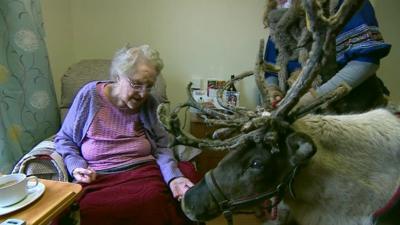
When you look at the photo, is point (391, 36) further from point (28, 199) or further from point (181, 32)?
point (28, 199)

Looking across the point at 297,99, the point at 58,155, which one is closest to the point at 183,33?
the point at 58,155

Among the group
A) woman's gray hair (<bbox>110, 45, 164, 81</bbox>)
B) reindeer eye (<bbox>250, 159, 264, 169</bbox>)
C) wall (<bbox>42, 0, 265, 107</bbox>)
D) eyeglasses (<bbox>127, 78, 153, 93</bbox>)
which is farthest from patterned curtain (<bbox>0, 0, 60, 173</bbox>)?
reindeer eye (<bbox>250, 159, 264, 169</bbox>)

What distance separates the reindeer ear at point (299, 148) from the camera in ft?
2.65

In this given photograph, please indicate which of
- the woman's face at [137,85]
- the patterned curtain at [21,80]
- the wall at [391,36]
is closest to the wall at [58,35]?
the patterned curtain at [21,80]

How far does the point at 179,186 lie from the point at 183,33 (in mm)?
1654

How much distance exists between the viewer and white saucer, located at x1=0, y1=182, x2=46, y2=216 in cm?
94

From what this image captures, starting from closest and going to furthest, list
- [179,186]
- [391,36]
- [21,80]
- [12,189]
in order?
1. [12,189]
2. [179,186]
3. [21,80]
4. [391,36]

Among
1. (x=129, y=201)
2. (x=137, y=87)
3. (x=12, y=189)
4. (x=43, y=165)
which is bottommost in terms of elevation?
(x=129, y=201)

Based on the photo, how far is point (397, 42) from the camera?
2.72m

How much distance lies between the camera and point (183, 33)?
2.81m

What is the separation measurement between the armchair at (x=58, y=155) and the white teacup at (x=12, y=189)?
1.64 ft

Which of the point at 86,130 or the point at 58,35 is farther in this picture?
the point at 58,35

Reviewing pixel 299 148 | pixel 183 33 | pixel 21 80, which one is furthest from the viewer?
pixel 183 33

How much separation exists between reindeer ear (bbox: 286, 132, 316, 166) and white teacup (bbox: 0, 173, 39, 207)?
0.81 meters
